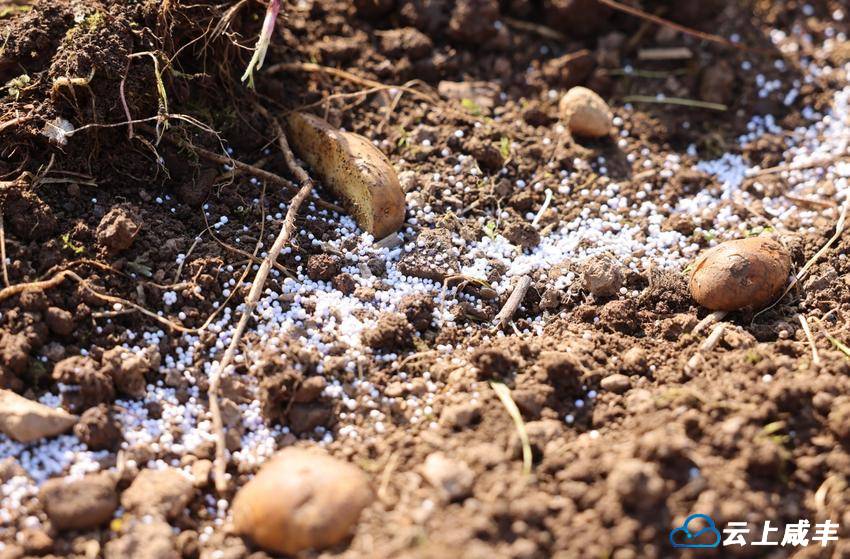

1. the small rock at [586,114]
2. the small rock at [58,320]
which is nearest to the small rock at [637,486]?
the small rock at [58,320]

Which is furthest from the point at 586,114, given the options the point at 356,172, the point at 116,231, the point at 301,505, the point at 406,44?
the point at 301,505

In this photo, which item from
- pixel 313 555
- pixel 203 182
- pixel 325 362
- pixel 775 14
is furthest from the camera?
pixel 775 14

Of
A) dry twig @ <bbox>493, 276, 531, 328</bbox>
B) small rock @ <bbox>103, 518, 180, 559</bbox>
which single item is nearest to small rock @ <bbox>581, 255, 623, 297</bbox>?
dry twig @ <bbox>493, 276, 531, 328</bbox>

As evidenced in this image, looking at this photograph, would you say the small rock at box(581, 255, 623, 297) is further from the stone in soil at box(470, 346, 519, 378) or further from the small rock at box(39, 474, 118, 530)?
the small rock at box(39, 474, 118, 530)

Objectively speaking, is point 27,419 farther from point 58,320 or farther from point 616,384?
point 616,384

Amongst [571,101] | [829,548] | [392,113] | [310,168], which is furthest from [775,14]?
[829,548]

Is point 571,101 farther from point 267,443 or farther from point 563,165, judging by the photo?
point 267,443

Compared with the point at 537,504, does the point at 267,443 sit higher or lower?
lower

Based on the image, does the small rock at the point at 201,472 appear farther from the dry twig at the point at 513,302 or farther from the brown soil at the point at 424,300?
the dry twig at the point at 513,302
